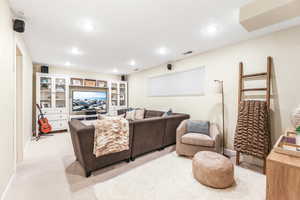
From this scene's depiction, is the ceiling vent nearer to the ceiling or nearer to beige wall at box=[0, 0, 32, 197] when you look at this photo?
the ceiling

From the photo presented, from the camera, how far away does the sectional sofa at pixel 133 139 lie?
2113 millimetres

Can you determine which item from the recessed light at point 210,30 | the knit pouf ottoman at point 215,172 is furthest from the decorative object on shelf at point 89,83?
the knit pouf ottoman at point 215,172

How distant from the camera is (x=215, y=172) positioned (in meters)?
1.83

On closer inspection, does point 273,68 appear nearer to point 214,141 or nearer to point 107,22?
point 214,141

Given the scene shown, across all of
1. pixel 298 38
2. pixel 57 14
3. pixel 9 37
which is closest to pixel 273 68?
pixel 298 38

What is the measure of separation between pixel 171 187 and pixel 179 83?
306cm

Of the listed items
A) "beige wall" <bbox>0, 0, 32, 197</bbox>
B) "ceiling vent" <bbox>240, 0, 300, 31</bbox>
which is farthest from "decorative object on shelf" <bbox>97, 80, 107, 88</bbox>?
"ceiling vent" <bbox>240, 0, 300, 31</bbox>

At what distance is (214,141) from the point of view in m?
2.67

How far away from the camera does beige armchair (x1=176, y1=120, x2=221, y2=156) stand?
8.83 ft

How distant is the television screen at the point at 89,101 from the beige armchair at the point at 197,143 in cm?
420

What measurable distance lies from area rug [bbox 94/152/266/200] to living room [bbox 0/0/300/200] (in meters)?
0.02

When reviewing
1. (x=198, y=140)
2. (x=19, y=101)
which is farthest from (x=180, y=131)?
(x=19, y=101)

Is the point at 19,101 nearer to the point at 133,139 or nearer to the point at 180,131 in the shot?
the point at 133,139

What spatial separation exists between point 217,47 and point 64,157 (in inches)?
169
